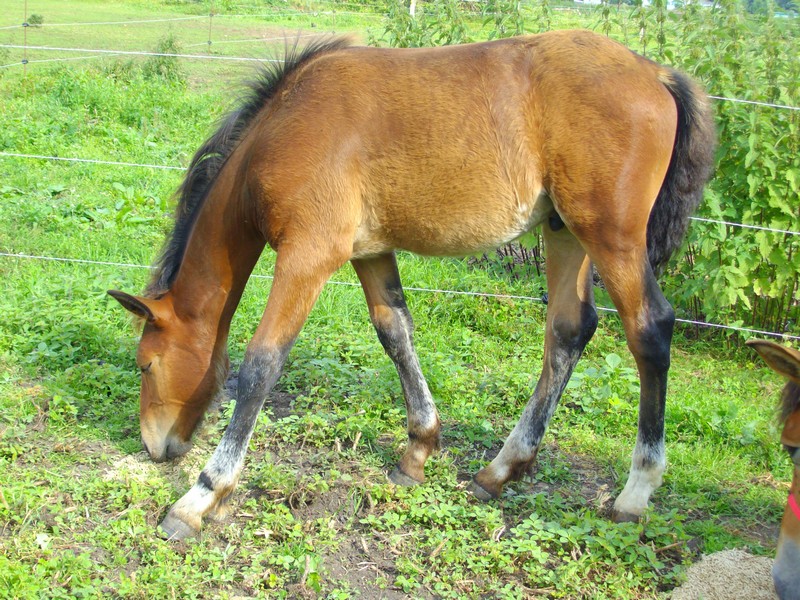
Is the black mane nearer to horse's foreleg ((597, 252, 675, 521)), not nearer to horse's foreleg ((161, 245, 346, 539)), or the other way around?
horse's foreleg ((161, 245, 346, 539))

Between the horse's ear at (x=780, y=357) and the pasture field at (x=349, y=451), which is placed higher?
the horse's ear at (x=780, y=357)

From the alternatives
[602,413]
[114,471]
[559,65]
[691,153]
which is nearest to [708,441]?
[602,413]

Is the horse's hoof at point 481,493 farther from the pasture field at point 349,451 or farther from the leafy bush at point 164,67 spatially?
the leafy bush at point 164,67

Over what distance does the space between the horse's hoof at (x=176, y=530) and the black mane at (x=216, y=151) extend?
120 centimetres

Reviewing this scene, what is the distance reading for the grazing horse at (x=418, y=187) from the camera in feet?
12.7

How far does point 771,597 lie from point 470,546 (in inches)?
51.6

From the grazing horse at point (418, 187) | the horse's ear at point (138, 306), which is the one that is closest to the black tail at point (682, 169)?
the grazing horse at point (418, 187)

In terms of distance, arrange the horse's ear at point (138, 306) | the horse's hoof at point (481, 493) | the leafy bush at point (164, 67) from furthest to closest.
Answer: the leafy bush at point (164, 67) → the horse's hoof at point (481, 493) → the horse's ear at point (138, 306)

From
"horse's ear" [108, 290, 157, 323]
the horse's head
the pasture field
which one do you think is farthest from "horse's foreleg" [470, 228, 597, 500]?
"horse's ear" [108, 290, 157, 323]

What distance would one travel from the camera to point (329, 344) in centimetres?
577

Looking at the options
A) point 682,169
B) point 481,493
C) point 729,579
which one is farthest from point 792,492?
point 682,169

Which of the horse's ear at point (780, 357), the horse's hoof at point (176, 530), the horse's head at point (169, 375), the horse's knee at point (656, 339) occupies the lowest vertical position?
the horse's hoof at point (176, 530)

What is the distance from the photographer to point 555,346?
4523 mm

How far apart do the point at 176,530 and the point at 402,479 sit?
1.23 meters
